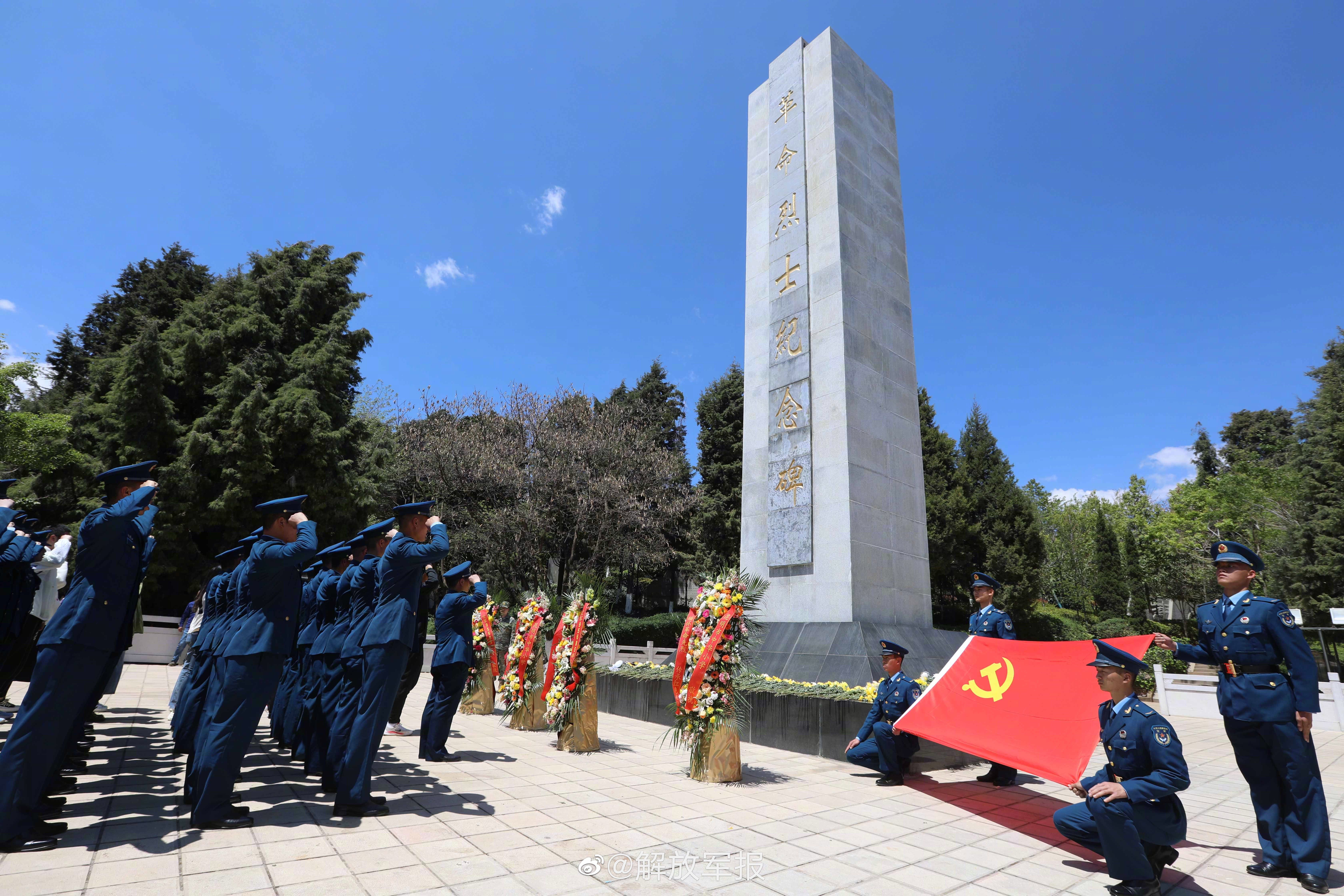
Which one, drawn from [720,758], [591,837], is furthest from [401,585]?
[720,758]

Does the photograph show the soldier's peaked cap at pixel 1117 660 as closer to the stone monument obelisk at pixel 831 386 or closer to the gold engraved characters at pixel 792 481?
the stone monument obelisk at pixel 831 386

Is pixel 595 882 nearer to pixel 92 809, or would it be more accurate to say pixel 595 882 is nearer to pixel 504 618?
pixel 92 809

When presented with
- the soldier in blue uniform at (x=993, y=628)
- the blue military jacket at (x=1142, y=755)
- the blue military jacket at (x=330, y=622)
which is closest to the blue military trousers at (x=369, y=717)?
the blue military jacket at (x=330, y=622)

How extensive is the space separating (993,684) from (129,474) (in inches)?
250

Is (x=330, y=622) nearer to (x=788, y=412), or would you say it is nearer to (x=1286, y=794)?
(x=1286, y=794)

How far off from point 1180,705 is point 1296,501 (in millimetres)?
16814

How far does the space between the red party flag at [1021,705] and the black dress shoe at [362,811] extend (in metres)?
4.00

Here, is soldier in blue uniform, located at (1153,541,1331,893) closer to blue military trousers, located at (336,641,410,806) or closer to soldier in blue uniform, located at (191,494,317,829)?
blue military trousers, located at (336,641,410,806)

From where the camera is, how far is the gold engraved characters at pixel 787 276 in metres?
12.2

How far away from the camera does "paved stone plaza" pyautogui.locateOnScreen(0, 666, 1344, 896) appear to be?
3336mm

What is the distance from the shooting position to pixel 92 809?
4270mm

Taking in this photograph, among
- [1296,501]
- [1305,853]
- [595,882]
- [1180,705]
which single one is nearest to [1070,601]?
[1296,501]

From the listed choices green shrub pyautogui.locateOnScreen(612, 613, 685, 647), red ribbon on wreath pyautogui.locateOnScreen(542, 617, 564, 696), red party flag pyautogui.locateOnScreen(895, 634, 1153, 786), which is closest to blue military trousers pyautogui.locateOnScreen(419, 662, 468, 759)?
red ribbon on wreath pyautogui.locateOnScreen(542, 617, 564, 696)

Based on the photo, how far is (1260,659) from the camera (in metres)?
4.32
